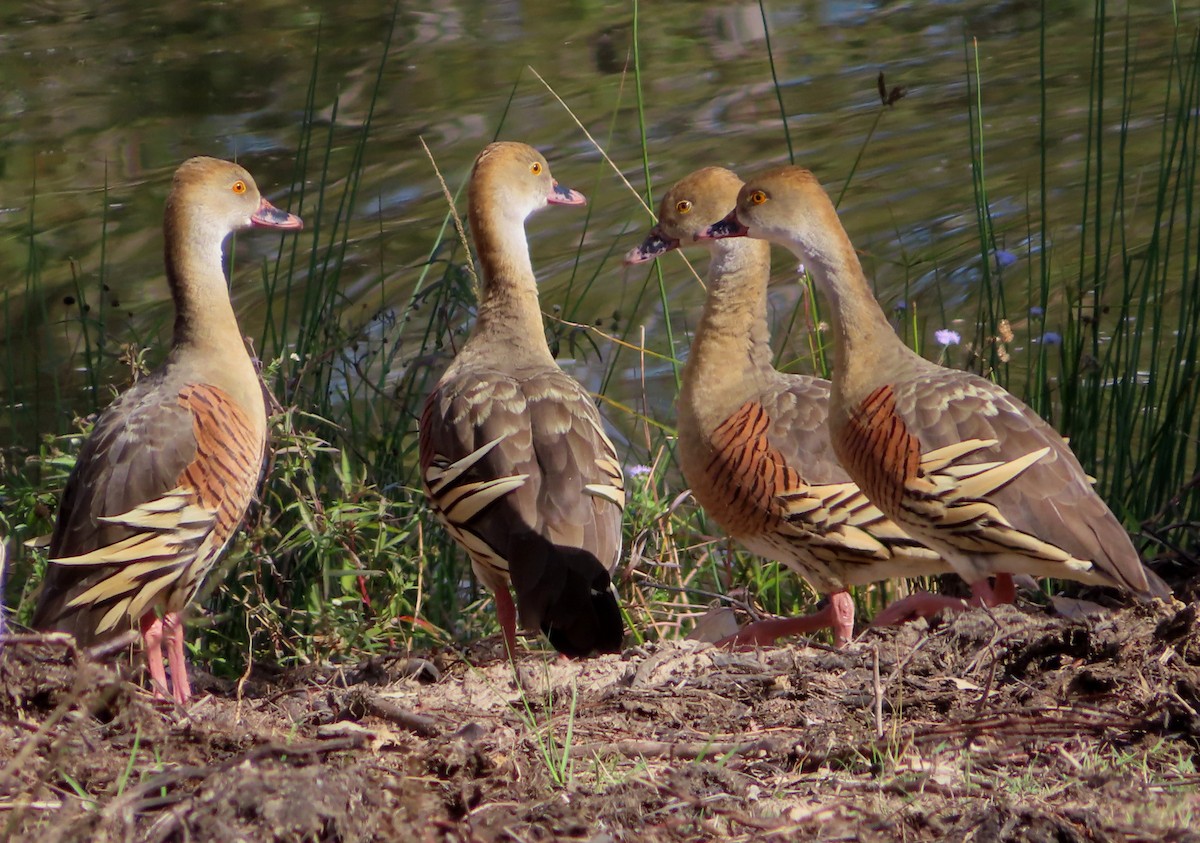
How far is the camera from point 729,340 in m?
6.27

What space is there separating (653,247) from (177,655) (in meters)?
2.60

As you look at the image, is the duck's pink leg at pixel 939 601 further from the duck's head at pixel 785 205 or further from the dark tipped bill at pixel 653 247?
the dark tipped bill at pixel 653 247

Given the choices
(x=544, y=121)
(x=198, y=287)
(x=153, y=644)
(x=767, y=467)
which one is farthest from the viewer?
(x=544, y=121)

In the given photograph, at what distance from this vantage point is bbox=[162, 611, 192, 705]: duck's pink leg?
17.9 feet

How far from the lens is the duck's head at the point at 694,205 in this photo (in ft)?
21.7

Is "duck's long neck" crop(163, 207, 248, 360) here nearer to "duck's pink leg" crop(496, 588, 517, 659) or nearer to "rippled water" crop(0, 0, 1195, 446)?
"duck's pink leg" crop(496, 588, 517, 659)

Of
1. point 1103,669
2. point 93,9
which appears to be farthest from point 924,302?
point 93,9

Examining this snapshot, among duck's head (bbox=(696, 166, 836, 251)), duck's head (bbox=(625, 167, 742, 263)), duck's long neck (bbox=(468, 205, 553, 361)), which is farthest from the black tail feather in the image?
duck's head (bbox=(625, 167, 742, 263))

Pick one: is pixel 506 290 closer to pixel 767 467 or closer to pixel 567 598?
pixel 767 467

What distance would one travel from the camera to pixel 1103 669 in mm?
4145

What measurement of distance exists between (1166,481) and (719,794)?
136 inches

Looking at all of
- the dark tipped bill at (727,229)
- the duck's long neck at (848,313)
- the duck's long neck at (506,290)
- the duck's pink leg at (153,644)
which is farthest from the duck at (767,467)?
the duck's pink leg at (153,644)

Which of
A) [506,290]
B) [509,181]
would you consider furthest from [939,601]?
[509,181]

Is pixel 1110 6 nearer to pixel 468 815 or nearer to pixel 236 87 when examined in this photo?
pixel 236 87
